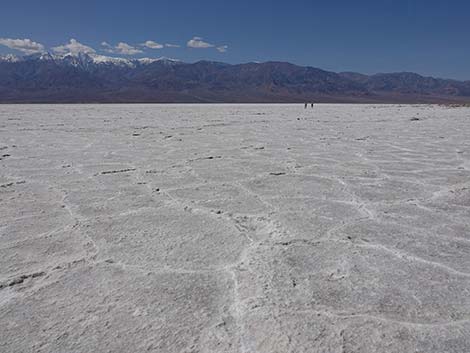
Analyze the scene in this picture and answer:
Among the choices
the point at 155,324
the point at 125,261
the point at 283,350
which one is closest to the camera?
the point at 283,350

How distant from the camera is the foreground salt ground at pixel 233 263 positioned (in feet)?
4.09

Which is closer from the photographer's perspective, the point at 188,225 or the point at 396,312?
the point at 396,312

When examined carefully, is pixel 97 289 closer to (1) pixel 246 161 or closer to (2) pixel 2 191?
(2) pixel 2 191

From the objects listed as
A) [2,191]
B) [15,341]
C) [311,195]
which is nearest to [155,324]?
[15,341]

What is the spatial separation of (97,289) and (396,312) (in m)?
1.14

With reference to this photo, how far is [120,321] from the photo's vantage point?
4.28 feet

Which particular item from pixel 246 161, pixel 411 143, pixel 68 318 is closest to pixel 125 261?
pixel 68 318

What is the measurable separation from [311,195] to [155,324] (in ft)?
6.28

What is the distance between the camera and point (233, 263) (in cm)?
176

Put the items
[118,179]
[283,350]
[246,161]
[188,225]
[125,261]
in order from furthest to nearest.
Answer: [246,161]
[118,179]
[188,225]
[125,261]
[283,350]

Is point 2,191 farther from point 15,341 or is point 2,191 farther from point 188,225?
point 15,341

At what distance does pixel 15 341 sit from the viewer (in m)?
1.20

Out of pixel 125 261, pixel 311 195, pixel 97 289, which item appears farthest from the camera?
pixel 311 195

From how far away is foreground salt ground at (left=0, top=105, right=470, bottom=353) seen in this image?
125 centimetres
